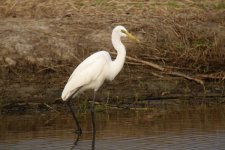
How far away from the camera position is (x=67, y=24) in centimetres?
1477

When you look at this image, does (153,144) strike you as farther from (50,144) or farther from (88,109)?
(88,109)

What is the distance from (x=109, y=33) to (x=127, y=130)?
454cm

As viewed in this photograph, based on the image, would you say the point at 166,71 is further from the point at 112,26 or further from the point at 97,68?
the point at 97,68

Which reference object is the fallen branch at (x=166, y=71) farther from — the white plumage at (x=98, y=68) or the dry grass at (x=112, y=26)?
the white plumage at (x=98, y=68)

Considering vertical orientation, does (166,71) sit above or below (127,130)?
above

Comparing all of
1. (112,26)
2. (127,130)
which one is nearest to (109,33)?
(112,26)

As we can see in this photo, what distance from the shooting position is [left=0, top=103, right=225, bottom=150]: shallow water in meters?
9.38

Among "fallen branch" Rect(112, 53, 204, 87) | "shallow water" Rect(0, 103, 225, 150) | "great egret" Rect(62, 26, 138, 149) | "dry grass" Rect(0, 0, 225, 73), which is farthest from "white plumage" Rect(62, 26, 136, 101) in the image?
"dry grass" Rect(0, 0, 225, 73)

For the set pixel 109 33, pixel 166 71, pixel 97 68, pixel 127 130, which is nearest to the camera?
pixel 127 130

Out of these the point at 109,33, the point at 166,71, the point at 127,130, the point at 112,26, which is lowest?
the point at 127,130

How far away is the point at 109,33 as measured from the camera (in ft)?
47.5

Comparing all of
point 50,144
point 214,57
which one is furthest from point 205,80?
point 50,144

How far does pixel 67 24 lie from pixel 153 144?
5.97m

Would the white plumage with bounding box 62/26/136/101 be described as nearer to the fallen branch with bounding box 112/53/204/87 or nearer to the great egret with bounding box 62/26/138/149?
the great egret with bounding box 62/26/138/149
